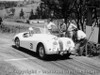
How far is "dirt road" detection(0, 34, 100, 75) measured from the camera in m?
7.01

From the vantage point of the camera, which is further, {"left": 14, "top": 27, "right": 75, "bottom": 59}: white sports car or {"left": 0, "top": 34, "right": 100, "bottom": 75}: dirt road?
{"left": 14, "top": 27, "right": 75, "bottom": 59}: white sports car

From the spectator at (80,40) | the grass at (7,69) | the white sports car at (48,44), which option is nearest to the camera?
the grass at (7,69)

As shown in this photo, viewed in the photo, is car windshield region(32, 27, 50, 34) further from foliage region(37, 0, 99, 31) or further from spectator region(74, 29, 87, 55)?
foliage region(37, 0, 99, 31)

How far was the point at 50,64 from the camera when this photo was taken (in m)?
8.08

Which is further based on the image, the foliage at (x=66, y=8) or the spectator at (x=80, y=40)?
the foliage at (x=66, y=8)

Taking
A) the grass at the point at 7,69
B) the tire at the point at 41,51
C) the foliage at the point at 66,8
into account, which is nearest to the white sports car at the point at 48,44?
the tire at the point at 41,51

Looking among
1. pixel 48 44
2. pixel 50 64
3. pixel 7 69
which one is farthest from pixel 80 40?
pixel 7 69

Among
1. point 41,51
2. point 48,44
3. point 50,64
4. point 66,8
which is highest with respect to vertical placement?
point 66,8

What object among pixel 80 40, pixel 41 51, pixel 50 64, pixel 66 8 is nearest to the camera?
pixel 50 64

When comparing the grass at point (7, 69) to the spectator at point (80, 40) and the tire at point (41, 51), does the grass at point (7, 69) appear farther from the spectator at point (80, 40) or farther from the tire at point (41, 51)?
the spectator at point (80, 40)

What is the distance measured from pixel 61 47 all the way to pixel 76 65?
125 cm

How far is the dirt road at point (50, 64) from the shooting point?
7008 millimetres

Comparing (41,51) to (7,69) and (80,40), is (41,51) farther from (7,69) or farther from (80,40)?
(80,40)

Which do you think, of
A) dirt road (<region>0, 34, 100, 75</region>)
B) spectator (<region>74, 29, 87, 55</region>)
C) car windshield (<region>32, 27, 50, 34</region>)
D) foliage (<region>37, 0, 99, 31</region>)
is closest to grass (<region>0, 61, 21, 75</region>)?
dirt road (<region>0, 34, 100, 75</region>)
